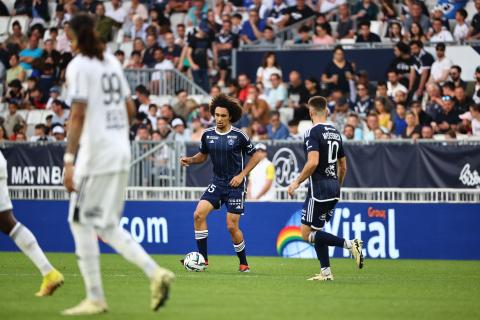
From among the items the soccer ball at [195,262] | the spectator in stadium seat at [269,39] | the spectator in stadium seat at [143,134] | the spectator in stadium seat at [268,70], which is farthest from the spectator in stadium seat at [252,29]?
the soccer ball at [195,262]

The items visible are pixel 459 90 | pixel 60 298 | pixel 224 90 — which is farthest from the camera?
pixel 224 90

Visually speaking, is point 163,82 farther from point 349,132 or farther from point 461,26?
point 461,26

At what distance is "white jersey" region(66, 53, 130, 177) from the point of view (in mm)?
10188

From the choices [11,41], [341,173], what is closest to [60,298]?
[341,173]

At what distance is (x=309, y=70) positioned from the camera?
2762 centimetres

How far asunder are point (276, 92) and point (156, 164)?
398 centimetres

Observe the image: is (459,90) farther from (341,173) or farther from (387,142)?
(341,173)

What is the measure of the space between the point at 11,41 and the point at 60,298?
21.5 metres

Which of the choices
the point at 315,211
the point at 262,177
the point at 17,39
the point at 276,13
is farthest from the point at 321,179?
the point at 17,39

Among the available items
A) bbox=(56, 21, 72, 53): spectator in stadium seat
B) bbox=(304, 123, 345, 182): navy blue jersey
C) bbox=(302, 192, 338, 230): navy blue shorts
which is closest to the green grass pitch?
bbox=(302, 192, 338, 230): navy blue shorts

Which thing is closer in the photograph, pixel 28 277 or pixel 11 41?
pixel 28 277

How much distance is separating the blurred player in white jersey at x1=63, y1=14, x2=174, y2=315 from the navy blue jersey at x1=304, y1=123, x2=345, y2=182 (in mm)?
5042

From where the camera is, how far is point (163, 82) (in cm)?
2894

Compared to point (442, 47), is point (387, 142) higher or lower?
lower
